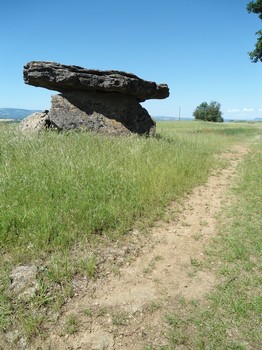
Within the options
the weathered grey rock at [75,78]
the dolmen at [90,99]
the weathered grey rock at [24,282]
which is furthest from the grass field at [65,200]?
the weathered grey rock at [75,78]

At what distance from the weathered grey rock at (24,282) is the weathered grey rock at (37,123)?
8.55m

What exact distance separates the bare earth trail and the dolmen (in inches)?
282

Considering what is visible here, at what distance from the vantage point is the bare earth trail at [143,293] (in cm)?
251

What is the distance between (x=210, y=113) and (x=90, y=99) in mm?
72557

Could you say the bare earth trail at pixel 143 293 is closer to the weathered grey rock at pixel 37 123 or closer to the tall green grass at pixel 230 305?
the tall green grass at pixel 230 305

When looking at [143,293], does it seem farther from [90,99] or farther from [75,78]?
[90,99]

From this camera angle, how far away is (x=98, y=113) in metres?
11.5

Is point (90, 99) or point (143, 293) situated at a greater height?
point (90, 99)

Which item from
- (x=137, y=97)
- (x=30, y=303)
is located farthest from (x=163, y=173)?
(x=137, y=97)

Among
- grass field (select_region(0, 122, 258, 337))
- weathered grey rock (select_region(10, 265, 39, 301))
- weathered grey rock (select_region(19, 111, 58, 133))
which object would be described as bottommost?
weathered grey rock (select_region(10, 265, 39, 301))

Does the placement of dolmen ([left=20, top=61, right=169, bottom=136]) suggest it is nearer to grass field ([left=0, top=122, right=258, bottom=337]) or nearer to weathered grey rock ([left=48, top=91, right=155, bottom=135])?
weathered grey rock ([left=48, top=91, right=155, bottom=135])

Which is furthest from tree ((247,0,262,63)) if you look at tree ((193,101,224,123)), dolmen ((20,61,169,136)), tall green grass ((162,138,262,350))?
tree ((193,101,224,123))

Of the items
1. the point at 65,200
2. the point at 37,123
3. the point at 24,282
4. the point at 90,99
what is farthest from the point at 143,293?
the point at 37,123

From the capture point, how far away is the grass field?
3146 millimetres
